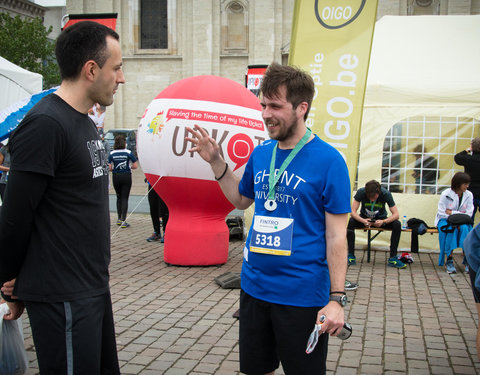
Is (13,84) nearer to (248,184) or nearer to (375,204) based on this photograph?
(375,204)

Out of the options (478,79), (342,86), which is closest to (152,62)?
(478,79)

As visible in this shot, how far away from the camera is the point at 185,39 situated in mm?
36906

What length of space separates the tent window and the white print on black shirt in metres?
7.57

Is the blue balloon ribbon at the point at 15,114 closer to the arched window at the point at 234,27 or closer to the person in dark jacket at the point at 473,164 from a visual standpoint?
the person in dark jacket at the point at 473,164

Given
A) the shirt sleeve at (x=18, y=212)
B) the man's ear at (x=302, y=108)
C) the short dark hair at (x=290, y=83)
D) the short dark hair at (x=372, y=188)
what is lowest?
the short dark hair at (x=372, y=188)

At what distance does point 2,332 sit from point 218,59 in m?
35.0

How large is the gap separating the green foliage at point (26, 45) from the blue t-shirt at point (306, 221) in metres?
27.8

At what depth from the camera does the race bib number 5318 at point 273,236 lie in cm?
257

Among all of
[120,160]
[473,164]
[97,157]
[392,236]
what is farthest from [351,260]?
[97,157]

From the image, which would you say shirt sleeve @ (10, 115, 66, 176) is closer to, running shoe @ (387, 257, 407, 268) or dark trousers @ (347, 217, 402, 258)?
dark trousers @ (347, 217, 402, 258)

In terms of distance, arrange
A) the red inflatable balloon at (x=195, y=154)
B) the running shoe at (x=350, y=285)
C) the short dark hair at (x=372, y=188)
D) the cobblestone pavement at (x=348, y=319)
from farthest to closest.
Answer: the short dark hair at (x=372, y=188) < the red inflatable balloon at (x=195, y=154) < the running shoe at (x=350, y=285) < the cobblestone pavement at (x=348, y=319)

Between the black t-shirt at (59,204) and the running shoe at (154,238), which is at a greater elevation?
the black t-shirt at (59,204)

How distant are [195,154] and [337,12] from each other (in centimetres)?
246

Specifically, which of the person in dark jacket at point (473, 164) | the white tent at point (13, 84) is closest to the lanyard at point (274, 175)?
the person in dark jacket at point (473, 164)
